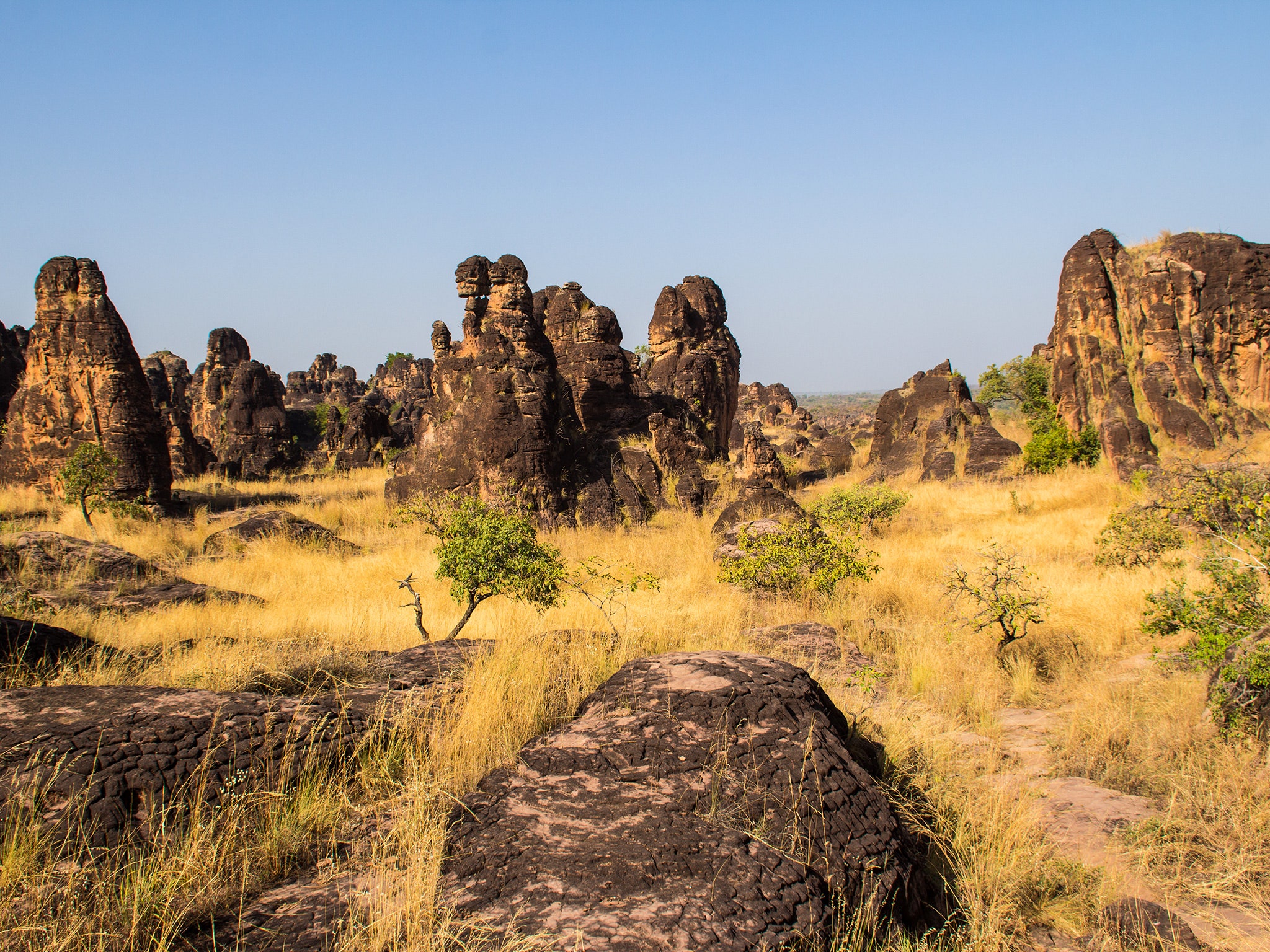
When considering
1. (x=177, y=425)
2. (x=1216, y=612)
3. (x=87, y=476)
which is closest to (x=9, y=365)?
(x=177, y=425)

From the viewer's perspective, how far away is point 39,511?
14.5m

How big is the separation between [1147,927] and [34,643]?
6.92m

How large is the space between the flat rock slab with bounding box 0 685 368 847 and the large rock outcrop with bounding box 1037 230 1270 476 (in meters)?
19.5

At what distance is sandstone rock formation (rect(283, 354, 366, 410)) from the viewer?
65.7 m

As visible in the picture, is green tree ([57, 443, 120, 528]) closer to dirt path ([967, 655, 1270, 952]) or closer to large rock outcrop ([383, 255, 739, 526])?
large rock outcrop ([383, 255, 739, 526])

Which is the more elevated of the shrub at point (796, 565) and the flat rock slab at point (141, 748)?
the flat rock slab at point (141, 748)

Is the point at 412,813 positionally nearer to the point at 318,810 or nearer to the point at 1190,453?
the point at 318,810

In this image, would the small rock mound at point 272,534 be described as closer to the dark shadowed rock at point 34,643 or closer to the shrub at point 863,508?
the dark shadowed rock at point 34,643

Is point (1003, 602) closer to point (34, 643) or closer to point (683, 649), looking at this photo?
point (683, 649)

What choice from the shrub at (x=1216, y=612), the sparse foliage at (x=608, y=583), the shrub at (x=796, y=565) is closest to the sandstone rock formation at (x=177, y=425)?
the sparse foliage at (x=608, y=583)

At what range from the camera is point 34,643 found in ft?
17.2

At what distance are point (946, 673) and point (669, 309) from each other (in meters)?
22.6

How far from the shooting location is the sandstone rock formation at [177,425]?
26.7m

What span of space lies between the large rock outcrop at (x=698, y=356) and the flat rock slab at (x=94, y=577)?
1608 centimetres
